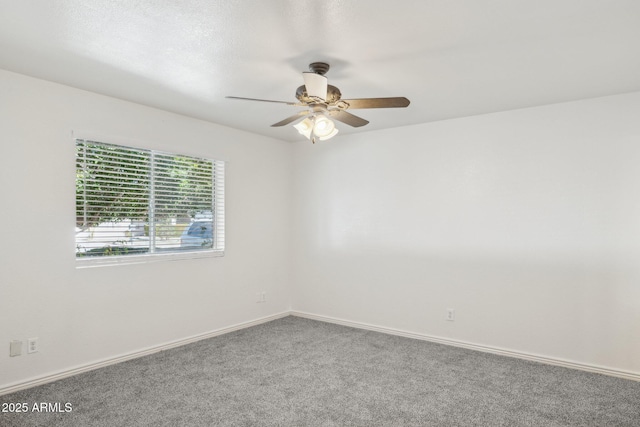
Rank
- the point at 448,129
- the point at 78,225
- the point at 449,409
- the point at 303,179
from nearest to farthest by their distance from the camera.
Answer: the point at 449,409 < the point at 78,225 < the point at 448,129 < the point at 303,179

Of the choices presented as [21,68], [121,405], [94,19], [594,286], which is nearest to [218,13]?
[94,19]

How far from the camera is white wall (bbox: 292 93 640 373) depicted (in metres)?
3.20

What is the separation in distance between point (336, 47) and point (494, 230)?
97.0 inches

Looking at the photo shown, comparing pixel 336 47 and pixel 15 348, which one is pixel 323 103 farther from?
pixel 15 348

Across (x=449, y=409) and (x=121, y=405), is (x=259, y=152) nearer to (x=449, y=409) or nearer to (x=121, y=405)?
(x=121, y=405)

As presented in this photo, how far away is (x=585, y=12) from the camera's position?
6.34 ft

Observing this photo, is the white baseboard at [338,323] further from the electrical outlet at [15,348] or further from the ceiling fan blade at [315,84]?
the ceiling fan blade at [315,84]

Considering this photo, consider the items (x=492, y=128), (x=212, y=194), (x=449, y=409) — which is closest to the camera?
(x=449, y=409)

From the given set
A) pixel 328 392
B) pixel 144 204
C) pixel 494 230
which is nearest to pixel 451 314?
pixel 494 230

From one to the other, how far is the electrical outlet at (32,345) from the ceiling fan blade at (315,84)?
2.76m

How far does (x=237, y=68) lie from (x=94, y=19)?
2.91ft

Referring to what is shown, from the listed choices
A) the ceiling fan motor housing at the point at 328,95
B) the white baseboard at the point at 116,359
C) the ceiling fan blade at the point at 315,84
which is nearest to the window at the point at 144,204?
the white baseboard at the point at 116,359

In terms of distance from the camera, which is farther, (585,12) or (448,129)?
(448,129)

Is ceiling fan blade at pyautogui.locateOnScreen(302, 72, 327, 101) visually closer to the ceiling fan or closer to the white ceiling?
the ceiling fan
